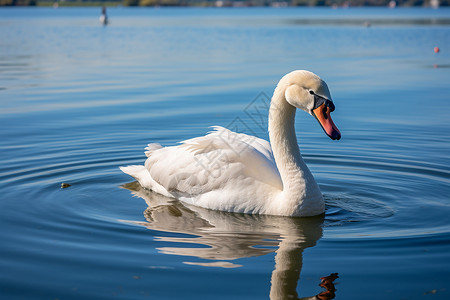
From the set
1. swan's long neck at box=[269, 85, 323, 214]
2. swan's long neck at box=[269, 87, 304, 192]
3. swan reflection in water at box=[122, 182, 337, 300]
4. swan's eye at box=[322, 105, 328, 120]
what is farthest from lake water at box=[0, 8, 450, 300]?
swan's eye at box=[322, 105, 328, 120]

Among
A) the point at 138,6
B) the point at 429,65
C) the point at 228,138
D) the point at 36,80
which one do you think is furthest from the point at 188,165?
the point at 138,6

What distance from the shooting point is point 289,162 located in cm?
757

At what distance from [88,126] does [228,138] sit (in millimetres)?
5843

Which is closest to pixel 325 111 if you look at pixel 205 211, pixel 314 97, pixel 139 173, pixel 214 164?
pixel 314 97

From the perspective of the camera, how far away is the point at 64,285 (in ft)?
18.3

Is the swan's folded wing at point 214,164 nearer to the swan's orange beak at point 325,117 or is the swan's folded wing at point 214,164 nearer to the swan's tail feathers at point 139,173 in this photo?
the swan's tail feathers at point 139,173

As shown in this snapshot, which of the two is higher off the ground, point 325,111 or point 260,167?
point 325,111

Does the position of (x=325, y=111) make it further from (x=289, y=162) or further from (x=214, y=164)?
(x=214, y=164)

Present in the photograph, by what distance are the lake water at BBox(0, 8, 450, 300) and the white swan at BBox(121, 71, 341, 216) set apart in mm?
189

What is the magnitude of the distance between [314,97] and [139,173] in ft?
10.7

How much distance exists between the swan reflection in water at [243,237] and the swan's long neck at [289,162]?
244mm

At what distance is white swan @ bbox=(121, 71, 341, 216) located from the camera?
718 cm

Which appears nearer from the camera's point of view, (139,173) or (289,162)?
(289,162)

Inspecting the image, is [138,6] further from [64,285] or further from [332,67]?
[64,285]
